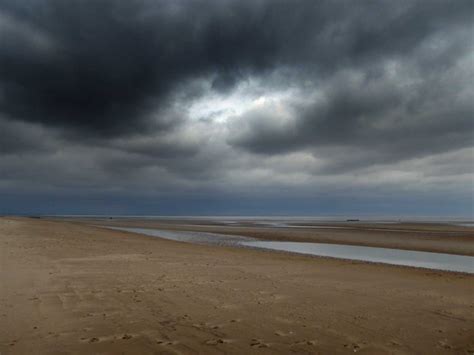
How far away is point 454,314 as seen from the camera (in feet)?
30.8

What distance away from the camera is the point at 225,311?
9062mm

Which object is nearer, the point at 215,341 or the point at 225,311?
the point at 215,341

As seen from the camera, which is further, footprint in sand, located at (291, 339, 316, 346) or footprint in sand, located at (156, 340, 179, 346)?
footprint in sand, located at (291, 339, 316, 346)

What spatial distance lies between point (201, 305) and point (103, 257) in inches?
461

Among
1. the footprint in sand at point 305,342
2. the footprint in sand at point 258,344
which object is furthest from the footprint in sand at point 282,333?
the footprint in sand at point 258,344

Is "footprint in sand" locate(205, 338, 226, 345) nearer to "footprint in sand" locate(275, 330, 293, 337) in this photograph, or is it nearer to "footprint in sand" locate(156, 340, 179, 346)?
"footprint in sand" locate(156, 340, 179, 346)

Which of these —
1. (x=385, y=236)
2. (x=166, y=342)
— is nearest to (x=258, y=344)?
(x=166, y=342)

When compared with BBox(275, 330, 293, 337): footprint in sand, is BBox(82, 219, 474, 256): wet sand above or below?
above

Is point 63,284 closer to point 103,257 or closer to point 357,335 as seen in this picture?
point 103,257

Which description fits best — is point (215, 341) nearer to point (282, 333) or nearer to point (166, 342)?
point (166, 342)

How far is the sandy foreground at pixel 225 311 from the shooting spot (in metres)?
6.79

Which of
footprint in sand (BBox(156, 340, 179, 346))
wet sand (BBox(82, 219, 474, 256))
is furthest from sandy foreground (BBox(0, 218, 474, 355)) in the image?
wet sand (BBox(82, 219, 474, 256))

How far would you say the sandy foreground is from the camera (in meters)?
6.79

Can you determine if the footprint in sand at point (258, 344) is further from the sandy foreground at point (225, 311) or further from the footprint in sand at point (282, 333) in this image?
the footprint in sand at point (282, 333)
